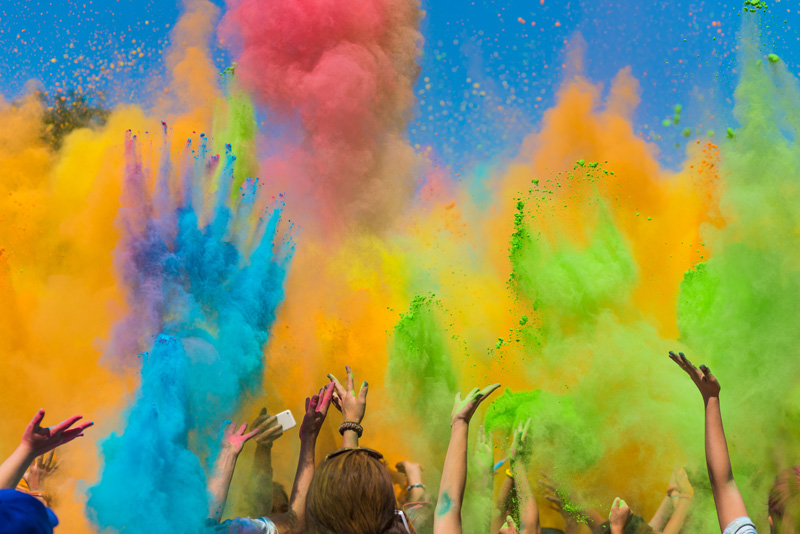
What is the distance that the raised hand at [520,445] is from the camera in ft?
10.4

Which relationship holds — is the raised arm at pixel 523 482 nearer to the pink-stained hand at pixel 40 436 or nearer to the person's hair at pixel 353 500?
the person's hair at pixel 353 500

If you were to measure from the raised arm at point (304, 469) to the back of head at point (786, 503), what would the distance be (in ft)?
Answer: 6.61

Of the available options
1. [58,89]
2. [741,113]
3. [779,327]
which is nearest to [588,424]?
[779,327]

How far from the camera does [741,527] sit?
72.5 inches

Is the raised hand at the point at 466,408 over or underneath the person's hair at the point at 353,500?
over

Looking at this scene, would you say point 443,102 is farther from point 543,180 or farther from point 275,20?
point 275,20

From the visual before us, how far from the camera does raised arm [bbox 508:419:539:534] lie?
115 inches

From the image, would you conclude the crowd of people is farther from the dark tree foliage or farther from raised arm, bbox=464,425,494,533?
the dark tree foliage

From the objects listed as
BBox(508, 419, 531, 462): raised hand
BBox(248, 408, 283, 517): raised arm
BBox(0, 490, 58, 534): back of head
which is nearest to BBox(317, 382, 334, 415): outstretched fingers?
BBox(248, 408, 283, 517): raised arm

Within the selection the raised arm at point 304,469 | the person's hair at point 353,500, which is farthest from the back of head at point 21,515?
the raised arm at point 304,469

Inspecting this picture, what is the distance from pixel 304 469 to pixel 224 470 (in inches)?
15.3

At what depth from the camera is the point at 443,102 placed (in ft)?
13.8

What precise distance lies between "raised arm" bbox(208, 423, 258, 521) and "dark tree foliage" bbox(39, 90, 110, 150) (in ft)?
8.56

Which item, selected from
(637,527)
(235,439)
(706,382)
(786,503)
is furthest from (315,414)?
(786,503)
